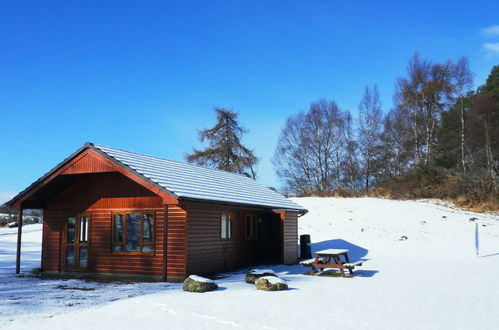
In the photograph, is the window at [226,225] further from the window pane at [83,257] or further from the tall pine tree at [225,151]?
the tall pine tree at [225,151]

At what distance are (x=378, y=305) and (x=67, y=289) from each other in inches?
309

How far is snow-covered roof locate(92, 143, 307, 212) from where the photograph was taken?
13.3 meters

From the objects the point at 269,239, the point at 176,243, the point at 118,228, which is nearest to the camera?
the point at 176,243

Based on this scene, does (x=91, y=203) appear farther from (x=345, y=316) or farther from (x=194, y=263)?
(x=345, y=316)

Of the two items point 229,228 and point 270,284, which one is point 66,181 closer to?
point 229,228

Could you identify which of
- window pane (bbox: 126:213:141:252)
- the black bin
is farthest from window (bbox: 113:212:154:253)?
the black bin

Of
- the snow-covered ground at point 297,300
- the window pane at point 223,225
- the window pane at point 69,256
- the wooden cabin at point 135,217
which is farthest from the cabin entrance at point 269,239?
the window pane at point 69,256

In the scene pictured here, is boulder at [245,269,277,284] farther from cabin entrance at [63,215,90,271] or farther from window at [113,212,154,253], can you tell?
cabin entrance at [63,215,90,271]

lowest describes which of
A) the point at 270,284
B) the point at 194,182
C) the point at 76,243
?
the point at 270,284

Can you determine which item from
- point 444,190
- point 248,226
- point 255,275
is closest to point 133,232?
point 255,275

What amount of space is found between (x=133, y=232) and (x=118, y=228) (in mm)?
637

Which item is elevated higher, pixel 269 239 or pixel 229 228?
pixel 229 228

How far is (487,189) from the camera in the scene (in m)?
31.5

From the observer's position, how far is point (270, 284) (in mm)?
11117
